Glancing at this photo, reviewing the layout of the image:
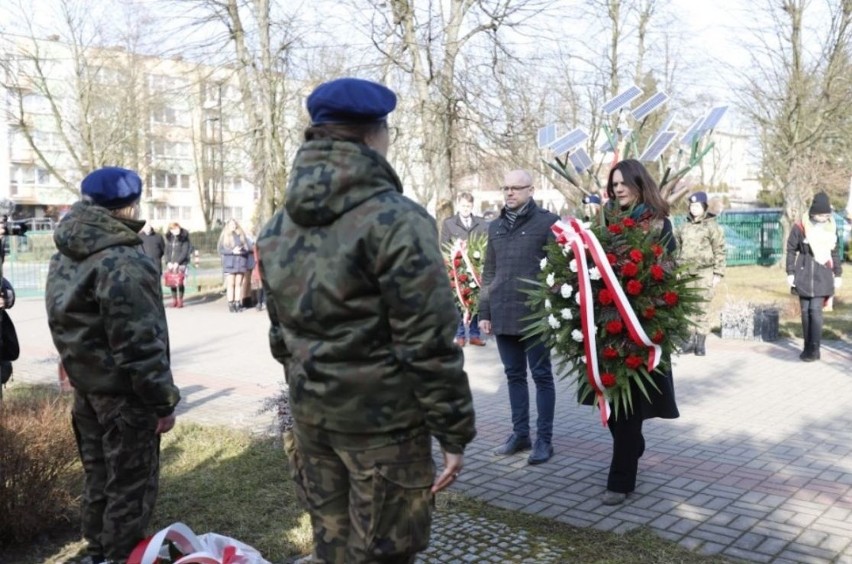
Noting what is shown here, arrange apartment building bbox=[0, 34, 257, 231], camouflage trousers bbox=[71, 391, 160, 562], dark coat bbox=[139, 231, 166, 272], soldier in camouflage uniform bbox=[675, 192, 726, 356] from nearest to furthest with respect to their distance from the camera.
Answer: camouflage trousers bbox=[71, 391, 160, 562] → soldier in camouflage uniform bbox=[675, 192, 726, 356] → dark coat bbox=[139, 231, 166, 272] → apartment building bbox=[0, 34, 257, 231]

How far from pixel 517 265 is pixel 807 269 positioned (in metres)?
5.42

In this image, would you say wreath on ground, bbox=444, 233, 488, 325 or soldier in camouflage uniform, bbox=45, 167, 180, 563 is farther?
wreath on ground, bbox=444, 233, 488, 325

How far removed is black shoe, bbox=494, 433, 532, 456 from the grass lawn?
6091 millimetres

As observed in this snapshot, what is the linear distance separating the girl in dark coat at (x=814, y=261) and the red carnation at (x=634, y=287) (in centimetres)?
576

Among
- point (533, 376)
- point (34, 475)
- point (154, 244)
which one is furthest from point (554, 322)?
point (154, 244)

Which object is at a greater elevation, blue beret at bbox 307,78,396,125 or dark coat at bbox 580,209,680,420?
blue beret at bbox 307,78,396,125

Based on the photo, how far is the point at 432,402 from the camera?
101 inches

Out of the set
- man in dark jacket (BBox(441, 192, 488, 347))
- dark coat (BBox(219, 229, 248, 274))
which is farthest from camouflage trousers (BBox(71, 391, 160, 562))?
dark coat (BBox(219, 229, 248, 274))

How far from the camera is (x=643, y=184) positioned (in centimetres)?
531

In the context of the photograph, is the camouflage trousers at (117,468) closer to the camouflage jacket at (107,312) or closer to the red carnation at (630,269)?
the camouflage jacket at (107,312)

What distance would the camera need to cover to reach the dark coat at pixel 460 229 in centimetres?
1154

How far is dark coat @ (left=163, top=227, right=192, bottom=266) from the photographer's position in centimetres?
1816

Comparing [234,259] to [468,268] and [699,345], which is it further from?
[699,345]

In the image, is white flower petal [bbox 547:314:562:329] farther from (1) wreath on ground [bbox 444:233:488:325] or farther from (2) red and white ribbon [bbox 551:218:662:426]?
(1) wreath on ground [bbox 444:233:488:325]
